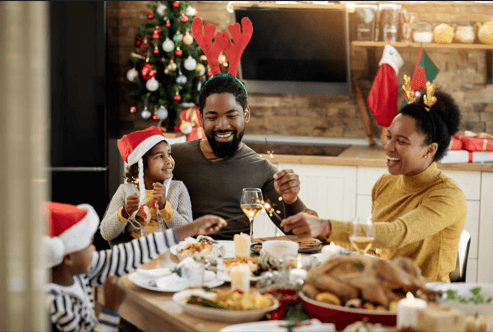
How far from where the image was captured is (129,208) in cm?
193

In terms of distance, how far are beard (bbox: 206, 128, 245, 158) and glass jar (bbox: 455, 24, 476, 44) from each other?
7.74ft

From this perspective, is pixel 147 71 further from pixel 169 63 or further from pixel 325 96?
pixel 325 96

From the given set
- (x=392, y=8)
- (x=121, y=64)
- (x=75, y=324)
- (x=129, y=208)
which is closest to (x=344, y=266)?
(x=75, y=324)

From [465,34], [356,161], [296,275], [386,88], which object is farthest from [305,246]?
[465,34]

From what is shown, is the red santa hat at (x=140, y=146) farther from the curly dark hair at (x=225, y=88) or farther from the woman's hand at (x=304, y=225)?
the woman's hand at (x=304, y=225)

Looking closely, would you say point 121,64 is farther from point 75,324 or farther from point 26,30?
point 26,30

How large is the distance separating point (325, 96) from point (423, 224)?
2.88 meters

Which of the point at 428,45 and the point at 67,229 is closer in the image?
the point at 67,229

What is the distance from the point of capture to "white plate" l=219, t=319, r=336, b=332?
104cm

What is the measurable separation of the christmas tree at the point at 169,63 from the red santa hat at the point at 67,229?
281cm

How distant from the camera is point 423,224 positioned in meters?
1.67

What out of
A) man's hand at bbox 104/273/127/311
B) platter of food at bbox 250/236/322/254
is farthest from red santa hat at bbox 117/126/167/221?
man's hand at bbox 104/273/127/311

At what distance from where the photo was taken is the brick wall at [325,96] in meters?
4.15

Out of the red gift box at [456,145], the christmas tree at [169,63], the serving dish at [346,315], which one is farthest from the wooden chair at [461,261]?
the christmas tree at [169,63]
